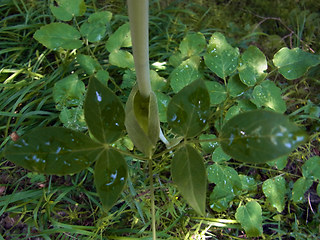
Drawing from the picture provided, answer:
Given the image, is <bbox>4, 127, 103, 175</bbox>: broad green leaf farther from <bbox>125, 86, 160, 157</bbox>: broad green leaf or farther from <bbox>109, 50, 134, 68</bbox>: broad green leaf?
<bbox>109, 50, 134, 68</bbox>: broad green leaf

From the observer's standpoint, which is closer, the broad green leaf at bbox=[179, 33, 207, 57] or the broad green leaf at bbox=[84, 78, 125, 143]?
the broad green leaf at bbox=[84, 78, 125, 143]

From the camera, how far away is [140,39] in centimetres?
45

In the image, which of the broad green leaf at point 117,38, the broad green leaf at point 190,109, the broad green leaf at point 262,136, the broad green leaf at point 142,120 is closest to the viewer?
the broad green leaf at point 262,136

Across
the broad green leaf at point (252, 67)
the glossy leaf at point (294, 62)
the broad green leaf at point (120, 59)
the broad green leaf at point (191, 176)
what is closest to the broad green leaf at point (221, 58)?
the broad green leaf at point (252, 67)

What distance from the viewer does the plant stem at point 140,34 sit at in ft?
1.31

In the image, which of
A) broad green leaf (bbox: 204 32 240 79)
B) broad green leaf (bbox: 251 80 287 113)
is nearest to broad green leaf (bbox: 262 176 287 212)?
broad green leaf (bbox: 251 80 287 113)

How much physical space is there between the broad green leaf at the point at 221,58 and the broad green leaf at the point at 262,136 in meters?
0.48

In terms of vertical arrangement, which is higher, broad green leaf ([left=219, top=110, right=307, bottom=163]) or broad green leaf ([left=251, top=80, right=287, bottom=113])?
broad green leaf ([left=219, top=110, right=307, bottom=163])

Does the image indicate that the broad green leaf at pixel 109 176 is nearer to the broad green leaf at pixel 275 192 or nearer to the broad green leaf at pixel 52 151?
the broad green leaf at pixel 52 151

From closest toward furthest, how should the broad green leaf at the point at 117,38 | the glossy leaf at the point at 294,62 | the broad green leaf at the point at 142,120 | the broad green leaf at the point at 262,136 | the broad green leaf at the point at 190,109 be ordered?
the broad green leaf at the point at 262,136
the broad green leaf at the point at 190,109
the broad green leaf at the point at 142,120
the glossy leaf at the point at 294,62
the broad green leaf at the point at 117,38

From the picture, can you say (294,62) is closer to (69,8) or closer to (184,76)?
(184,76)

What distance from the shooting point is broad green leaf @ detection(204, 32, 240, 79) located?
0.88 meters

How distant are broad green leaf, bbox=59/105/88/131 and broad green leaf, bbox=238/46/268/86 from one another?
0.53 meters

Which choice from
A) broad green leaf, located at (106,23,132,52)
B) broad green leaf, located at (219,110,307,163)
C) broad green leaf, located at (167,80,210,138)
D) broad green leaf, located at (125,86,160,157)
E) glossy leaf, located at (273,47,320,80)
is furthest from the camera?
broad green leaf, located at (106,23,132,52)
